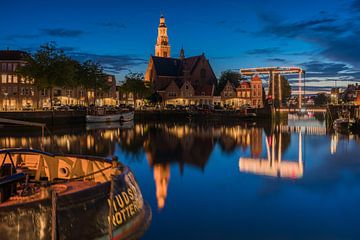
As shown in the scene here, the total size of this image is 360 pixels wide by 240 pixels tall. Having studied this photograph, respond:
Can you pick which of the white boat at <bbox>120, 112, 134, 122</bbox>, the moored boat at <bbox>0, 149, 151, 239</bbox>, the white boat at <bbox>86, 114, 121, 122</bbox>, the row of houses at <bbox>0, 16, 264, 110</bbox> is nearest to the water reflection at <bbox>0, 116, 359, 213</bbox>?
the moored boat at <bbox>0, 149, 151, 239</bbox>

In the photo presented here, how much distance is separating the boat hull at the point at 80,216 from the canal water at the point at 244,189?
247 centimetres

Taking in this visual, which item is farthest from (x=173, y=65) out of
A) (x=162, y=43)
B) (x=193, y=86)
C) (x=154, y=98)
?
(x=162, y=43)

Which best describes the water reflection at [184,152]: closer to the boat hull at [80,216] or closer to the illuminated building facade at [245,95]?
the boat hull at [80,216]

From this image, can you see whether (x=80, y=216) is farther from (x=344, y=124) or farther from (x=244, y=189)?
(x=344, y=124)

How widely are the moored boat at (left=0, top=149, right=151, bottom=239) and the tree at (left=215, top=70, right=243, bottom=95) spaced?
393ft

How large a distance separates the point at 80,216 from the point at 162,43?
160202 mm

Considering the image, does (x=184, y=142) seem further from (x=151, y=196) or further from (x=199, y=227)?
(x=199, y=227)

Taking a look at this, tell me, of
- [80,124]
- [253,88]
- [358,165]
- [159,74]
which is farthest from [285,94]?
[358,165]

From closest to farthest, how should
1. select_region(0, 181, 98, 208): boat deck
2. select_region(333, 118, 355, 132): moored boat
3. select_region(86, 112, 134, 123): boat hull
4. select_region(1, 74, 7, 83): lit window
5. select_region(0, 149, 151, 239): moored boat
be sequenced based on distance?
1. select_region(0, 149, 151, 239): moored boat
2. select_region(0, 181, 98, 208): boat deck
3. select_region(333, 118, 355, 132): moored boat
4. select_region(86, 112, 134, 123): boat hull
5. select_region(1, 74, 7, 83): lit window

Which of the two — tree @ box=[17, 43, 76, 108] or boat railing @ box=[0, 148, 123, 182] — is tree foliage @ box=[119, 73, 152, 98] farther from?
boat railing @ box=[0, 148, 123, 182]

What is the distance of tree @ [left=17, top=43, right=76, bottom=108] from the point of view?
2805 inches

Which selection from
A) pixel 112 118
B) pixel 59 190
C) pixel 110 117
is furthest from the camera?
pixel 112 118

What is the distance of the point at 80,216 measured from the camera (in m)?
9.84

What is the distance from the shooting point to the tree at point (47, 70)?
71.2 meters
